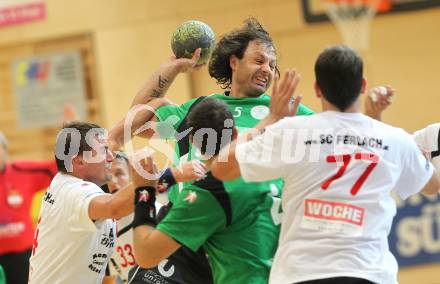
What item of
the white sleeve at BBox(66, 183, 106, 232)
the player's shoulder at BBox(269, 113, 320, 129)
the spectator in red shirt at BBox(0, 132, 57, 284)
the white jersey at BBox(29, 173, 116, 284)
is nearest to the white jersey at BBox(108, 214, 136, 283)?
the white jersey at BBox(29, 173, 116, 284)

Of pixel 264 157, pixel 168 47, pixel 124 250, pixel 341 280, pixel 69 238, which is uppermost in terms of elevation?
pixel 264 157

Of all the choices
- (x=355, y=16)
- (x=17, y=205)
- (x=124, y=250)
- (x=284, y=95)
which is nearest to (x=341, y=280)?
(x=284, y=95)

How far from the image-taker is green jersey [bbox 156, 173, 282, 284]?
3201 millimetres

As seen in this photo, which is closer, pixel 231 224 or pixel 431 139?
pixel 231 224

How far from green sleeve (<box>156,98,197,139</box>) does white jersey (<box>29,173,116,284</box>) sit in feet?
1.92

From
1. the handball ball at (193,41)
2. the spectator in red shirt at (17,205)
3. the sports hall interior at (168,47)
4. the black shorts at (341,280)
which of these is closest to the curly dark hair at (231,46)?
the handball ball at (193,41)

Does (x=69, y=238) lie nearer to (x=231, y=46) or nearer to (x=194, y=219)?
(x=194, y=219)

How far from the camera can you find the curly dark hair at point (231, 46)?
427 centimetres

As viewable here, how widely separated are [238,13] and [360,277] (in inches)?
347

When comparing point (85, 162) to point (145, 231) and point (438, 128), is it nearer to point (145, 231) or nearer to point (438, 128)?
point (145, 231)

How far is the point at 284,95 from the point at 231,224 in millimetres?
628

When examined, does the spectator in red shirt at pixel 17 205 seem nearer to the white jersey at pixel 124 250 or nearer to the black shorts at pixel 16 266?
the black shorts at pixel 16 266

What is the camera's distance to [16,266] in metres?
7.68

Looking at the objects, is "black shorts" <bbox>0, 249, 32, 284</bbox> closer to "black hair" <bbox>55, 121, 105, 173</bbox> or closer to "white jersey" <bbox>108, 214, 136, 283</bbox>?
"white jersey" <bbox>108, 214, 136, 283</bbox>
